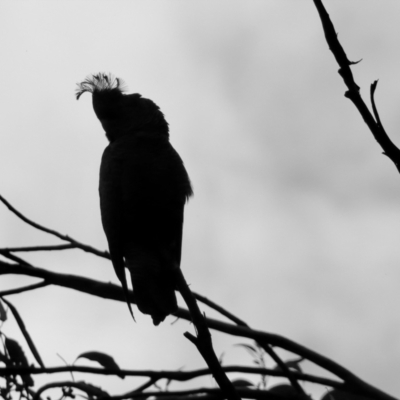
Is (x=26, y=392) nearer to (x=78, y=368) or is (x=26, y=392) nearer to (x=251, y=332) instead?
(x=78, y=368)

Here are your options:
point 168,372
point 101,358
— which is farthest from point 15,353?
point 168,372

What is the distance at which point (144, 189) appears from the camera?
9.87ft

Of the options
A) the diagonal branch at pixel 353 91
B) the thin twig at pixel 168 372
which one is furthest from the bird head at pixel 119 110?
the diagonal branch at pixel 353 91

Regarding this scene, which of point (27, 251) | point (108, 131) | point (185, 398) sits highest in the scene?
point (108, 131)

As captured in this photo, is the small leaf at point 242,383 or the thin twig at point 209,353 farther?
the small leaf at point 242,383

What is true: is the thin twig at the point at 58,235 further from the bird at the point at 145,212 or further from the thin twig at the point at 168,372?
the thin twig at the point at 168,372

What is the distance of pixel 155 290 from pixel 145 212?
496 millimetres

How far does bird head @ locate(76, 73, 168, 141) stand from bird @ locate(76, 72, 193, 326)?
15 cm

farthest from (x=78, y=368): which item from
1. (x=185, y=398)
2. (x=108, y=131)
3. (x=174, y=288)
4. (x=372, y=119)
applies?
(x=108, y=131)

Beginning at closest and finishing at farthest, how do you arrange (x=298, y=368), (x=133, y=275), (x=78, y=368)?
1. (x=78, y=368)
2. (x=133, y=275)
3. (x=298, y=368)

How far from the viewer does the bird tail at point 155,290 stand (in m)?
2.58

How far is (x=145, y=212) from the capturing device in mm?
2945

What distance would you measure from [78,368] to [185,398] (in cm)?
47

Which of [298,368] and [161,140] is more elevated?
[161,140]
